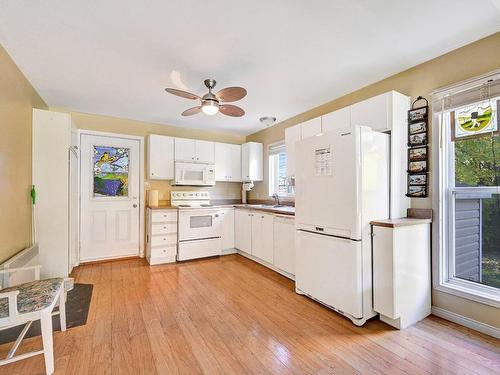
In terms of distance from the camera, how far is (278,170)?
4.53 metres

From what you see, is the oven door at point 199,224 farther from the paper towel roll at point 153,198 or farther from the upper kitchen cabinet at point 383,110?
the upper kitchen cabinet at point 383,110

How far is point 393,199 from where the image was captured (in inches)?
91.4

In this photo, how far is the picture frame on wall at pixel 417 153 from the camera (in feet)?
7.58

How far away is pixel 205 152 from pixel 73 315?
304cm

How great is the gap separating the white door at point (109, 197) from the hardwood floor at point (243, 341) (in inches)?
55.6

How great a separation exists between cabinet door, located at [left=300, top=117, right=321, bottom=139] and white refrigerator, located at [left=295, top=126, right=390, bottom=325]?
23.4 inches

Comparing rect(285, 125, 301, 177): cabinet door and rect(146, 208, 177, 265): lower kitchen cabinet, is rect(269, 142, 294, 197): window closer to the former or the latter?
rect(285, 125, 301, 177): cabinet door

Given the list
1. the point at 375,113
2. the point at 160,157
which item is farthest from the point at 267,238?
the point at 160,157

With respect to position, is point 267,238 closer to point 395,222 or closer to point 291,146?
point 291,146

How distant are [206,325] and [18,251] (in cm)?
197

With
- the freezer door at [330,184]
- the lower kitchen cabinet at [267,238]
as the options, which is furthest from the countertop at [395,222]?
the lower kitchen cabinet at [267,238]

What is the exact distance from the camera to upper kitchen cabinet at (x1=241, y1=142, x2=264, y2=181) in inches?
184

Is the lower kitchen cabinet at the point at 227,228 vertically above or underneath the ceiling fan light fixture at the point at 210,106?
underneath

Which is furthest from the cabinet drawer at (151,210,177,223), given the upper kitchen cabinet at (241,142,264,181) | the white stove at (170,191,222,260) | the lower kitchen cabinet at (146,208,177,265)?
the upper kitchen cabinet at (241,142,264,181)
